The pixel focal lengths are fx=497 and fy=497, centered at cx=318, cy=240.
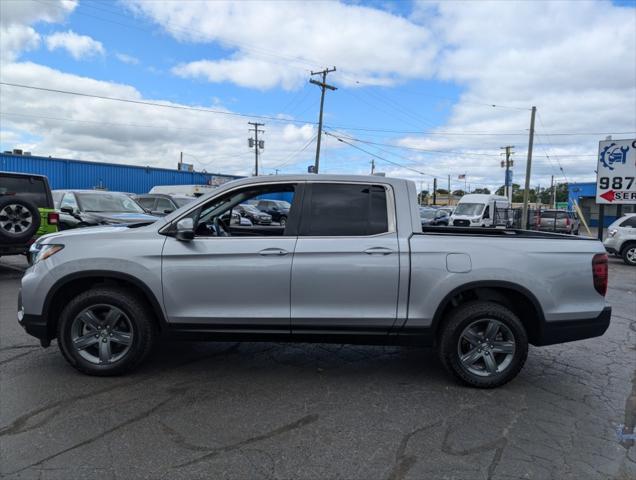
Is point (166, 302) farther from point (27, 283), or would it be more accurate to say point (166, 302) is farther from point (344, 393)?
point (344, 393)

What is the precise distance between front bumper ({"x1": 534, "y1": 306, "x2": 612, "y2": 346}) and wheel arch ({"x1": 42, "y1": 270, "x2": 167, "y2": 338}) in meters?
3.25

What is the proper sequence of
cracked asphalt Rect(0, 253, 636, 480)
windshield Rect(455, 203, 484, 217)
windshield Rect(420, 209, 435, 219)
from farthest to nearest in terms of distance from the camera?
windshield Rect(455, 203, 484, 217)
windshield Rect(420, 209, 435, 219)
cracked asphalt Rect(0, 253, 636, 480)

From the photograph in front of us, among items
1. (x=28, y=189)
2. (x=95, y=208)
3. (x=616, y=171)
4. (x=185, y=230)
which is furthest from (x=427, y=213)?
(x=185, y=230)

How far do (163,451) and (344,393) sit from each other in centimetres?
156

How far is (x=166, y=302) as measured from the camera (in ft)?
13.9

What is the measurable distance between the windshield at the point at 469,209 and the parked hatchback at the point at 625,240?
14.2 metres

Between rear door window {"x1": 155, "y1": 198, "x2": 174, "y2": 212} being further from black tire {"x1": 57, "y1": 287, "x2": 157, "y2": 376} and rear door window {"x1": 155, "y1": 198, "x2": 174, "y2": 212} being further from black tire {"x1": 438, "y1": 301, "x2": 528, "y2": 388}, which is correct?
black tire {"x1": 438, "y1": 301, "x2": 528, "y2": 388}

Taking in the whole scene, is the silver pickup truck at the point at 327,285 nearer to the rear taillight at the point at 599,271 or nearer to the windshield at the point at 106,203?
the rear taillight at the point at 599,271

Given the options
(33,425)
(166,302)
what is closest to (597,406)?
(166,302)

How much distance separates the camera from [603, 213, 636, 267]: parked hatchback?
14.7m

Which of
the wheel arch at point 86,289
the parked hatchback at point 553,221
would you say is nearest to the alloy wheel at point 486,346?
the wheel arch at point 86,289

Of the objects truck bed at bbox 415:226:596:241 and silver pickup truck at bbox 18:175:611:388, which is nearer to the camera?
silver pickup truck at bbox 18:175:611:388

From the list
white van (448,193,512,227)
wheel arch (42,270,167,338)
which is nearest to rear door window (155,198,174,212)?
wheel arch (42,270,167,338)

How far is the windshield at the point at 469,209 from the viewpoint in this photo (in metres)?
29.4
